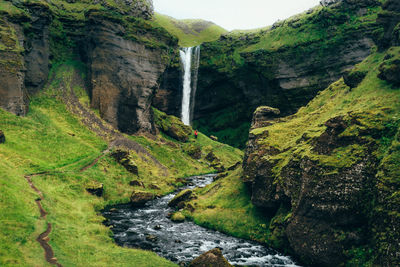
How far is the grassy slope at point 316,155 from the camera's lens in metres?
25.2

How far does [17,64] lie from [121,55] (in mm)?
32024

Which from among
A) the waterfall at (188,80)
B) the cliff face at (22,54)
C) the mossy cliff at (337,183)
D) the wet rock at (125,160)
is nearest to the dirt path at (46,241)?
the mossy cliff at (337,183)

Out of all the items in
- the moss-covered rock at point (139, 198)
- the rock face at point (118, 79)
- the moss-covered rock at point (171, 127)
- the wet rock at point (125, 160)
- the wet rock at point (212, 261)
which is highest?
the rock face at point (118, 79)

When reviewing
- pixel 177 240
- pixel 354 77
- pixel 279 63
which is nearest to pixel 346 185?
pixel 177 240

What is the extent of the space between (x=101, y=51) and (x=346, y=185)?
8418 cm

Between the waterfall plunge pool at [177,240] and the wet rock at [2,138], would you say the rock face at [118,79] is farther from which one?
the waterfall plunge pool at [177,240]

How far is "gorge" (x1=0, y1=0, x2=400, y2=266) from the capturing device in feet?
81.9

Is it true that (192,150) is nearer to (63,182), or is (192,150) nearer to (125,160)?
(125,160)

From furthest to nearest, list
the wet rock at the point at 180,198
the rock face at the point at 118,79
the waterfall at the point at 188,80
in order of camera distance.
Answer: the waterfall at the point at 188,80 < the rock face at the point at 118,79 < the wet rock at the point at 180,198

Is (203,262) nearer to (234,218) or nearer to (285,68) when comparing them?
(234,218)

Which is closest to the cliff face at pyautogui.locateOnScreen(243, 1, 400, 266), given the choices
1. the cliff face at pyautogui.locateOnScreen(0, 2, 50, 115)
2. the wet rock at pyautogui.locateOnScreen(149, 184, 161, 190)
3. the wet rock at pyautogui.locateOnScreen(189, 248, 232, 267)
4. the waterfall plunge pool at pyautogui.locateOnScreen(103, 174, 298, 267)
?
Result: the waterfall plunge pool at pyautogui.locateOnScreen(103, 174, 298, 267)

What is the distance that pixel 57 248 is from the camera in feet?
76.9

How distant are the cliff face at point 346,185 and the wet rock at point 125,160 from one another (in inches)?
1278

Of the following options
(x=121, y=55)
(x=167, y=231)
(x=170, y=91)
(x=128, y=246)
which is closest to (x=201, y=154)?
(x=170, y=91)
